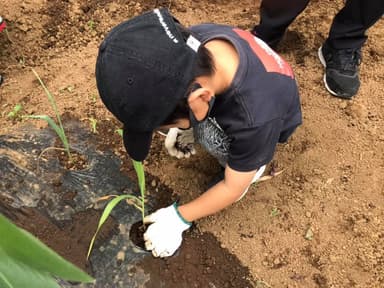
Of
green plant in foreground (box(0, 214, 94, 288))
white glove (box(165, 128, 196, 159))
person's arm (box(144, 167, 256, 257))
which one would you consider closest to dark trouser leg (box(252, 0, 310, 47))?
white glove (box(165, 128, 196, 159))

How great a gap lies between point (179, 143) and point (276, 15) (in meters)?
0.54

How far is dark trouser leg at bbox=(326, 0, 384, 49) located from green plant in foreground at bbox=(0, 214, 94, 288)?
50.9 inches

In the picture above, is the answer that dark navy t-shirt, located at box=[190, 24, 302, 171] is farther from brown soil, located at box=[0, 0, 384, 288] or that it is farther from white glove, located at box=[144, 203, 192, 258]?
brown soil, located at box=[0, 0, 384, 288]

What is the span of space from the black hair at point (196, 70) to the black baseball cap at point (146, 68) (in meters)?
0.01

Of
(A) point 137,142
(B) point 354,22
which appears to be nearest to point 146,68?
(A) point 137,142

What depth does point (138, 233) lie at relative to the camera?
140 cm

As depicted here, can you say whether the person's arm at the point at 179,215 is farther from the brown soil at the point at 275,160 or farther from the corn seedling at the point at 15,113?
the corn seedling at the point at 15,113

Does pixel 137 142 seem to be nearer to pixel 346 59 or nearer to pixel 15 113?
pixel 15 113

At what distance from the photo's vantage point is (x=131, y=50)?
2.92ft

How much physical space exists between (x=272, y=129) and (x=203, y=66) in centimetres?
25

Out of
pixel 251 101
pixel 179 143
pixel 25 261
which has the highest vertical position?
pixel 25 261

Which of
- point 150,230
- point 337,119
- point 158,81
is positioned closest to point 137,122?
point 158,81

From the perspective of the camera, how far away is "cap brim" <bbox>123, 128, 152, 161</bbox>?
41.4 inches

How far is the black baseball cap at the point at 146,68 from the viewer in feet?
2.91
